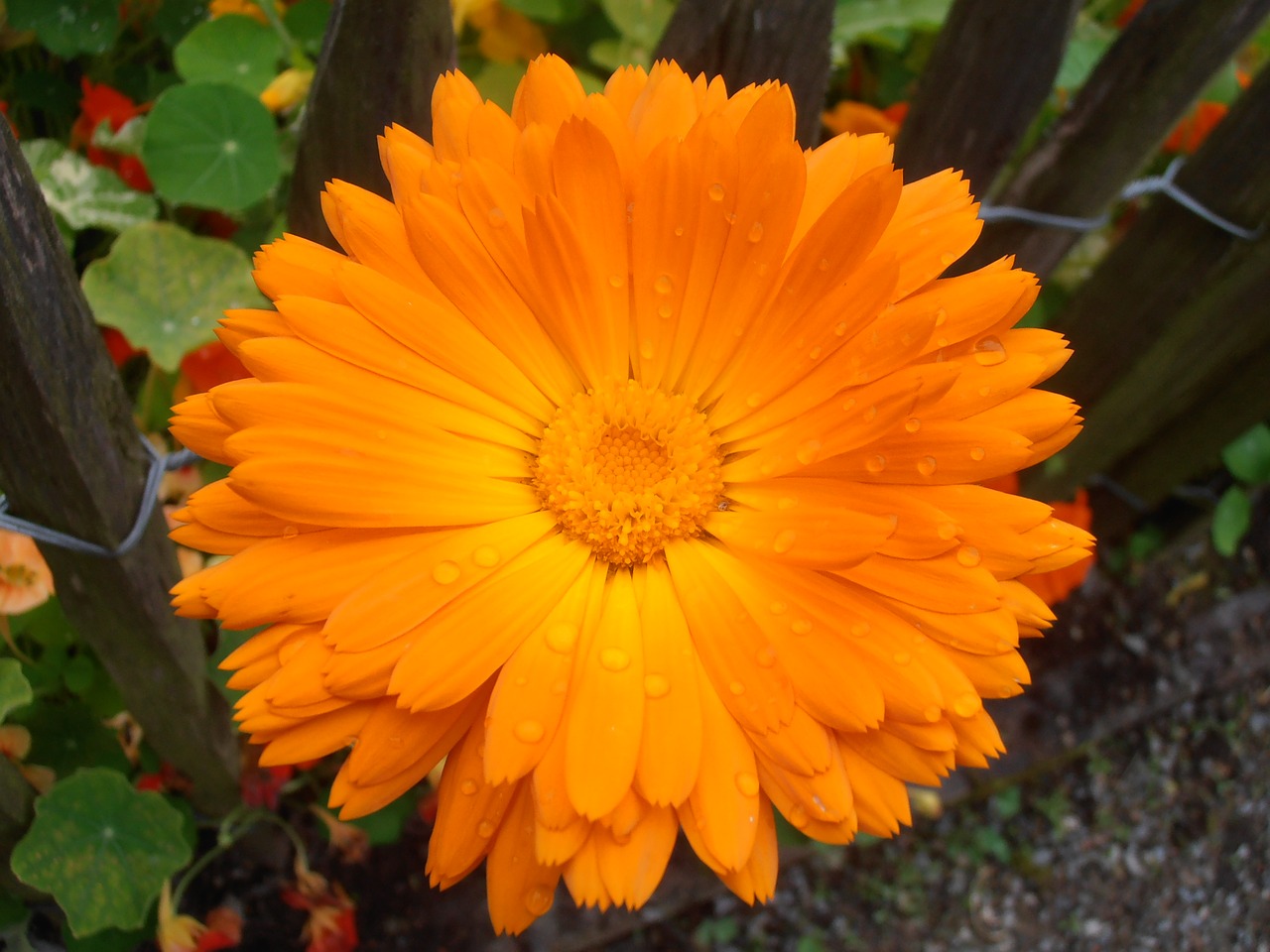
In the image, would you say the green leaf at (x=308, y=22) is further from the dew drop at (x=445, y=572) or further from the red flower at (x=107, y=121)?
the dew drop at (x=445, y=572)

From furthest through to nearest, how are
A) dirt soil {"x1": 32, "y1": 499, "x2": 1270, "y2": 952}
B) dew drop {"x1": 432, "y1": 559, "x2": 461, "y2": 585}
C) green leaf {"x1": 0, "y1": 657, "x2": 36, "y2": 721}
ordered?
dirt soil {"x1": 32, "y1": 499, "x2": 1270, "y2": 952}
green leaf {"x1": 0, "y1": 657, "x2": 36, "y2": 721}
dew drop {"x1": 432, "y1": 559, "x2": 461, "y2": 585}

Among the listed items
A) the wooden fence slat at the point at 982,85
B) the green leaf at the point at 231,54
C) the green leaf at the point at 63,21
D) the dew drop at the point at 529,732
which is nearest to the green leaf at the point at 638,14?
the wooden fence slat at the point at 982,85

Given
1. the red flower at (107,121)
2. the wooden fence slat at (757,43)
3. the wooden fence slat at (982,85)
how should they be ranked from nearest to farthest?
the wooden fence slat at (757,43)
the wooden fence slat at (982,85)
the red flower at (107,121)

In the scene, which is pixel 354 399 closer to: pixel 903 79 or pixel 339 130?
pixel 339 130

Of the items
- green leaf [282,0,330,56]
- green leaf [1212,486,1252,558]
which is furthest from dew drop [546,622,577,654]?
green leaf [1212,486,1252,558]

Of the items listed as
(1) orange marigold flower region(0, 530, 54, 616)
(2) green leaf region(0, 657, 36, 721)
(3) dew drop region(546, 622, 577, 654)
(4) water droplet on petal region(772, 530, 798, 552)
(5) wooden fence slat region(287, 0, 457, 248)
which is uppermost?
(5) wooden fence slat region(287, 0, 457, 248)

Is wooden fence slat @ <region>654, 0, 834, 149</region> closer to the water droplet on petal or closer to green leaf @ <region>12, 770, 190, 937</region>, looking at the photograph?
the water droplet on petal
